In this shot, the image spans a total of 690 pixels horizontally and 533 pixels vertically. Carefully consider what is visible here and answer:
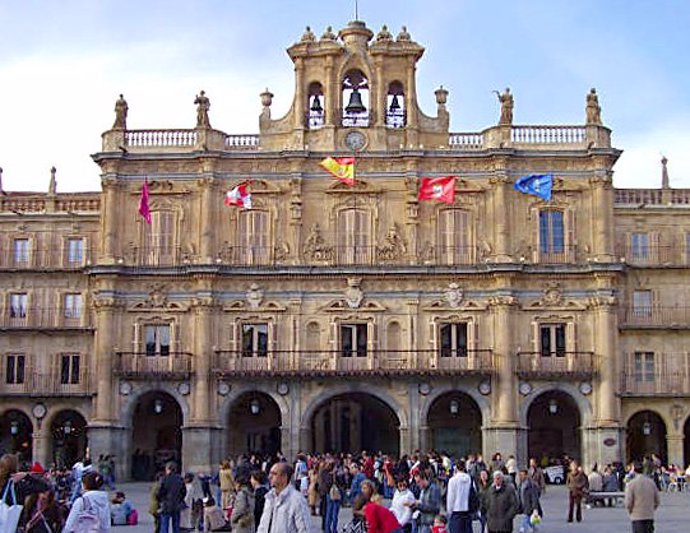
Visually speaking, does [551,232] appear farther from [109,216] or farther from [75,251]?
[75,251]

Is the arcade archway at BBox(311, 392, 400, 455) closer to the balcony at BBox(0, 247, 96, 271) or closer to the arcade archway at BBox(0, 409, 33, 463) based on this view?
the balcony at BBox(0, 247, 96, 271)

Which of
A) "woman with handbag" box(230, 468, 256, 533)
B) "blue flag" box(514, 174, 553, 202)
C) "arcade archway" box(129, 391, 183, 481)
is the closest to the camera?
"woman with handbag" box(230, 468, 256, 533)

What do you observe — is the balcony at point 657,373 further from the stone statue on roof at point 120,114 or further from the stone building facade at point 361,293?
the stone statue on roof at point 120,114

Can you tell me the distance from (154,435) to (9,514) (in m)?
45.7

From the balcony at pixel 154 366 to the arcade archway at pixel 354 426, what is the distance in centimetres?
763

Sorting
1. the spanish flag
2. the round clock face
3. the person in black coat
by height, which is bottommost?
the person in black coat

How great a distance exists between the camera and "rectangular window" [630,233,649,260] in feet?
194

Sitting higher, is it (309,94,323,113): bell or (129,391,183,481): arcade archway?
(309,94,323,113): bell

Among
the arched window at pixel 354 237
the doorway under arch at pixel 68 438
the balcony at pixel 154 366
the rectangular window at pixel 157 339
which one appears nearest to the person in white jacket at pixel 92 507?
the balcony at pixel 154 366

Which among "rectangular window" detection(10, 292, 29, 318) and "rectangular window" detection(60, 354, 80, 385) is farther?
"rectangular window" detection(10, 292, 29, 318)

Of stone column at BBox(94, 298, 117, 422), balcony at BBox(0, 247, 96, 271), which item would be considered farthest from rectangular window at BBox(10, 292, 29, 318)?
stone column at BBox(94, 298, 117, 422)

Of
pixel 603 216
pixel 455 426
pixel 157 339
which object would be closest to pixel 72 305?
pixel 157 339

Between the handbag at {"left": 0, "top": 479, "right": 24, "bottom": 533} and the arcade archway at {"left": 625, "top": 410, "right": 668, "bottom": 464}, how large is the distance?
154 ft

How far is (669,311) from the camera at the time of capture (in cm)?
5847
